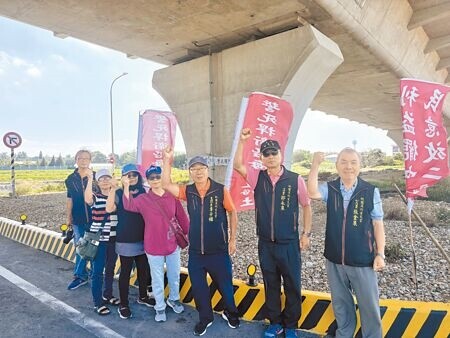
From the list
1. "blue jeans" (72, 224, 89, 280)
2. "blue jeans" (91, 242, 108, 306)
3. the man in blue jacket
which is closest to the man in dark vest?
"blue jeans" (91, 242, 108, 306)

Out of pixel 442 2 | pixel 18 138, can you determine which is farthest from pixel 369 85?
pixel 18 138

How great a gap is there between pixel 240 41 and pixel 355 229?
6527 mm

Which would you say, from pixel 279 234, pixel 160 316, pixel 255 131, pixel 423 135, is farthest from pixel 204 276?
pixel 255 131

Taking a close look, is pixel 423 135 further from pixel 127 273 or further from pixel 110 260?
pixel 110 260

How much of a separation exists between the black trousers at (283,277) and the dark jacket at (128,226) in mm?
1359

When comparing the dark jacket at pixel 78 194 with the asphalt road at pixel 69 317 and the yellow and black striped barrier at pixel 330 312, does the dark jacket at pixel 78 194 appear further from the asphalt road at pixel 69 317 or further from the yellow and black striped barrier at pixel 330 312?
the yellow and black striped barrier at pixel 330 312

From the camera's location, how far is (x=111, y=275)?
396cm

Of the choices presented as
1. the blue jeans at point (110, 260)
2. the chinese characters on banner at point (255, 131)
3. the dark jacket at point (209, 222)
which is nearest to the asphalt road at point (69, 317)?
the blue jeans at point (110, 260)

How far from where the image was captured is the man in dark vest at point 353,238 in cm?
285

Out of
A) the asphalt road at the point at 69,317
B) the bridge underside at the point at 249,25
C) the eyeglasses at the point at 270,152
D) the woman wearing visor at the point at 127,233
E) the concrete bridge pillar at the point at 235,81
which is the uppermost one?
the bridge underside at the point at 249,25

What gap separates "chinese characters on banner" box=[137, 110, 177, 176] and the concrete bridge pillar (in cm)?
130

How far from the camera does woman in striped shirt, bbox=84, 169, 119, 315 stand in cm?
390

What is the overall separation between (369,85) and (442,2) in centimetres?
435

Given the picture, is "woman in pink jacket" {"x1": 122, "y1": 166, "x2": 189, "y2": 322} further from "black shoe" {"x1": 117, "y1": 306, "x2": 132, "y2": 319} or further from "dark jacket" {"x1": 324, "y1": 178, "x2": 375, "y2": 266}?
"dark jacket" {"x1": 324, "y1": 178, "x2": 375, "y2": 266}
